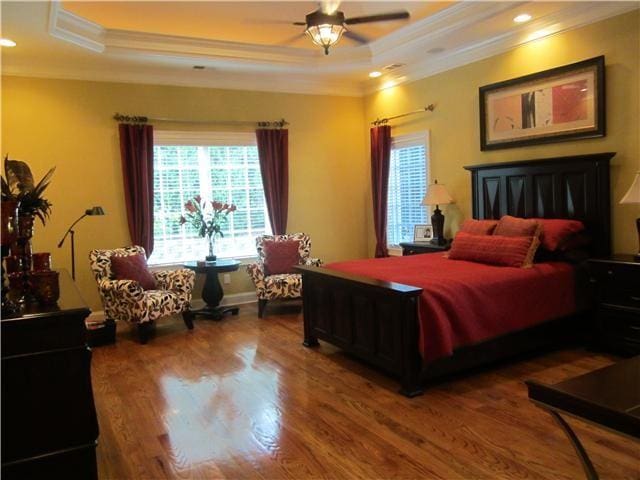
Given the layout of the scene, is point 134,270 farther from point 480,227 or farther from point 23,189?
point 480,227

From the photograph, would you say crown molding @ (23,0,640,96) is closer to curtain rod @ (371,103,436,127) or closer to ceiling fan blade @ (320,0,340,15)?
curtain rod @ (371,103,436,127)

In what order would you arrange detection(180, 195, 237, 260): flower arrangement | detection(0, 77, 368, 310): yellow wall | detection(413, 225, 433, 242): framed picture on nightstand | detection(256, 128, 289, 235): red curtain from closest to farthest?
1. detection(0, 77, 368, 310): yellow wall
2. detection(180, 195, 237, 260): flower arrangement
3. detection(413, 225, 433, 242): framed picture on nightstand
4. detection(256, 128, 289, 235): red curtain

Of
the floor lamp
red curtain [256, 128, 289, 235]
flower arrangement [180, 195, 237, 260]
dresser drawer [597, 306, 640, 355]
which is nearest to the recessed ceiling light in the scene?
dresser drawer [597, 306, 640, 355]

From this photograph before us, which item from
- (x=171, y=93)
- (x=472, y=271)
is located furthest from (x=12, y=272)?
(x=171, y=93)

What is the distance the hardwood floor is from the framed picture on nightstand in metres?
2.30

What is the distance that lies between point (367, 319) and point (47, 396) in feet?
7.19

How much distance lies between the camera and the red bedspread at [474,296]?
11.0 feet

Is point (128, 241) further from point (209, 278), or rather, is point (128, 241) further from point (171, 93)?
point (171, 93)

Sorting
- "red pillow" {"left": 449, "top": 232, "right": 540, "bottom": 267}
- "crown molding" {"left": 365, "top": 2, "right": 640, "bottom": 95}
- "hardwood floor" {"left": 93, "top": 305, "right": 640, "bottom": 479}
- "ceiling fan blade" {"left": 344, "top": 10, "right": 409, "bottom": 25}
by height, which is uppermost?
"crown molding" {"left": 365, "top": 2, "right": 640, "bottom": 95}

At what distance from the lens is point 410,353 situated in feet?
11.0

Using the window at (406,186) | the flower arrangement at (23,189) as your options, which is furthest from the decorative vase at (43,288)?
the window at (406,186)

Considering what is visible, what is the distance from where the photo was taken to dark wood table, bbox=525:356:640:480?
1.83m

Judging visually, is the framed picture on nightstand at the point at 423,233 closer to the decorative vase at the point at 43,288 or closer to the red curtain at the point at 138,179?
the red curtain at the point at 138,179

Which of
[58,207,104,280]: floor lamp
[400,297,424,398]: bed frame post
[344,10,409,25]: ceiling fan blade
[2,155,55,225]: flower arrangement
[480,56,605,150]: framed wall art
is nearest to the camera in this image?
Answer: [2,155,55,225]: flower arrangement
